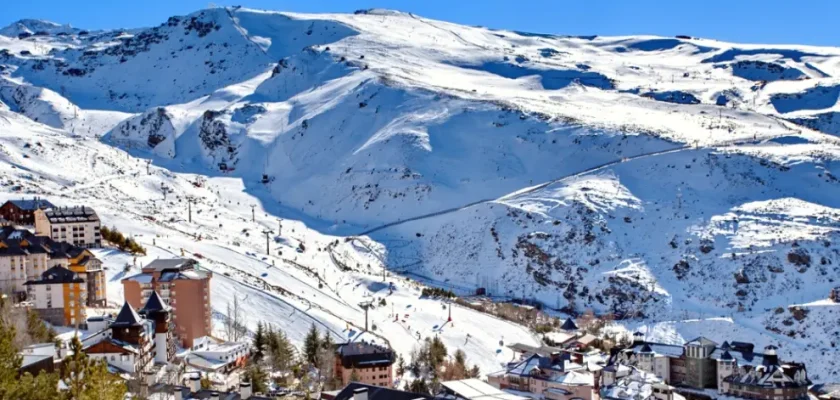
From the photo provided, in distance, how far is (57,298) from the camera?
5091 cm

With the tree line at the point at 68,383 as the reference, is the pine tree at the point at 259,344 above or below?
below

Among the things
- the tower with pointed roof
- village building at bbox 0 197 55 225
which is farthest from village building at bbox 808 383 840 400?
village building at bbox 0 197 55 225

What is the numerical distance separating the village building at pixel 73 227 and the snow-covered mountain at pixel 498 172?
8.23 m

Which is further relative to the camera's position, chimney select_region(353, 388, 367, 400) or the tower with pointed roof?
the tower with pointed roof

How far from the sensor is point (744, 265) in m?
84.6

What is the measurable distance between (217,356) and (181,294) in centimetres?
615

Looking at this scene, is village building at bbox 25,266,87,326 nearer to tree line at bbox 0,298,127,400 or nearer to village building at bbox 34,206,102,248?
village building at bbox 34,206,102,248

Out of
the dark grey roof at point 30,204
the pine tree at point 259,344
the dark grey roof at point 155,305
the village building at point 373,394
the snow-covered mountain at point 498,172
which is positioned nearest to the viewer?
the village building at point 373,394

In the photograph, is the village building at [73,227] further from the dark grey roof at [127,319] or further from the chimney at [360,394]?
the chimney at [360,394]

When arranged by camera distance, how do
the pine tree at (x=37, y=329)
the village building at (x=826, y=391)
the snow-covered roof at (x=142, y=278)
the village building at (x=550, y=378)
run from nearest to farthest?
1. the pine tree at (x=37, y=329)
2. the village building at (x=550, y=378)
3. the snow-covered roof at (x=142, y=278)
4. the village building at (x=826, y=391)

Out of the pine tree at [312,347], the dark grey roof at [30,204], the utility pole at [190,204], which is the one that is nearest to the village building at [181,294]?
the pine tree at [312,347]

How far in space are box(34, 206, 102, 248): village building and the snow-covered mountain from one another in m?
8.23

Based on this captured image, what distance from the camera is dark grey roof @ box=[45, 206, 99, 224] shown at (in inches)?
2685

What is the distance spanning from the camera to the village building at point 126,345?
4259 cm
